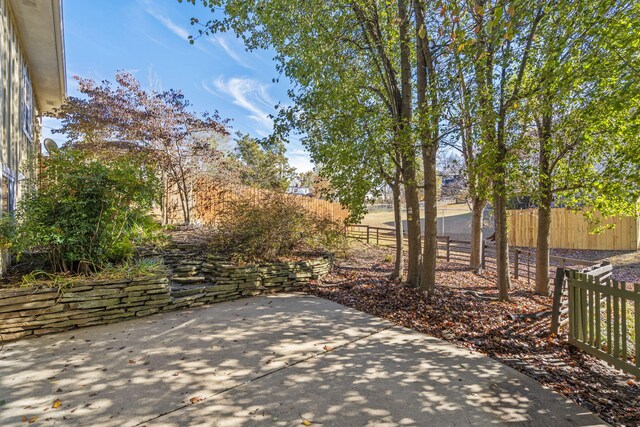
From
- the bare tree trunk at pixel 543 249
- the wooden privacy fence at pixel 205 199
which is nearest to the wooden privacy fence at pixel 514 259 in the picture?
the bare tree trunk at pixel 543 249

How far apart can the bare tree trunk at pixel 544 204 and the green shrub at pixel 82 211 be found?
7.14 meters

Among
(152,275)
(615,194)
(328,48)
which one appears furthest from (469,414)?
(328,48)

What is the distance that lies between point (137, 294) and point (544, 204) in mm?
7779

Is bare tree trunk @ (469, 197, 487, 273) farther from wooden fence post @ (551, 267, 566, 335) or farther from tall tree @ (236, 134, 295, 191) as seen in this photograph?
tall tree @ (236, 134, 295, 191)

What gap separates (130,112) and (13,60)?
2.87 meters

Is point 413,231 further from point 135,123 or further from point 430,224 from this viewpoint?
point 135,123

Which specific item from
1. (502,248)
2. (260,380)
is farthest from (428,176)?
(260,380)

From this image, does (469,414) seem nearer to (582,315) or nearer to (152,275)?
(582,315)

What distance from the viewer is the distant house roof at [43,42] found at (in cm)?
598

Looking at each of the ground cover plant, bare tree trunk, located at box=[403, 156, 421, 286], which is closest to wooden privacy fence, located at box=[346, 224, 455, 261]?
the ground cover plant

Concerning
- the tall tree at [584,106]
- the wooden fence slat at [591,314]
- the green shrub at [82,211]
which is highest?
the tall tree at [584,106]

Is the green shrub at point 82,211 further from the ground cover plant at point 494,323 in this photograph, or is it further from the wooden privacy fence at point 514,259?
the wooden privacy fence at point 514,259

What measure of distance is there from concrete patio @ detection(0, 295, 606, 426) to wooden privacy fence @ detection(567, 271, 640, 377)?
122cm

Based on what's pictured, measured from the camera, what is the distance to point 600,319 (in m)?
4.02
